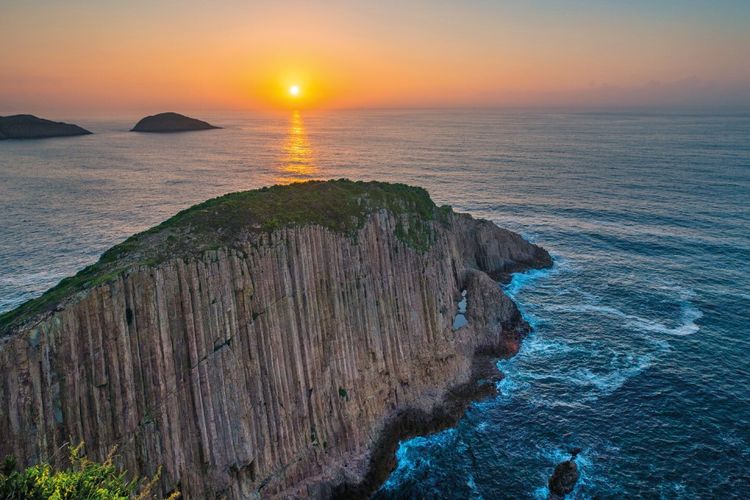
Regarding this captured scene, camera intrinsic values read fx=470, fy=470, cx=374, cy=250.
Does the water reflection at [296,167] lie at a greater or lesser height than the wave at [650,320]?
greater

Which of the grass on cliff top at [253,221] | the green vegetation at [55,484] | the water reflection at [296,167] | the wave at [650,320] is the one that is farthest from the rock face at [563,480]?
the water reflection at [296,167]

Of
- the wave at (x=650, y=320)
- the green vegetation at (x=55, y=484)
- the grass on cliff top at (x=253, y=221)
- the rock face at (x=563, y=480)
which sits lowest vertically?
the rock face at (x=563, y=480)

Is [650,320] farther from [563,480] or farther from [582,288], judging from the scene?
[563,480]

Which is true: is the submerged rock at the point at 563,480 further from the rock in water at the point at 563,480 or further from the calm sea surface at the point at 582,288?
the calm sea surface at the point at 582,288

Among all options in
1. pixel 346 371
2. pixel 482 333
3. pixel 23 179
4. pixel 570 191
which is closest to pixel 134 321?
pixel 346 371

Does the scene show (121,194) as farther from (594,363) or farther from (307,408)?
(594,363)

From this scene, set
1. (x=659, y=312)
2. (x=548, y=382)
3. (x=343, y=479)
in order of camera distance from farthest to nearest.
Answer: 1. (x=659, y=312)
2. (x=548, y=382)
3. (x=343, y=479)
